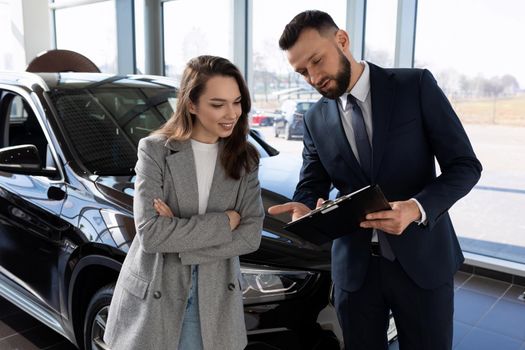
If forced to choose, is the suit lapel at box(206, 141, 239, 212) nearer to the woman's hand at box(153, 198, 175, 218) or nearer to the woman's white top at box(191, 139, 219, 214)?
the woman's white top at box(191, 139, 219, 214)

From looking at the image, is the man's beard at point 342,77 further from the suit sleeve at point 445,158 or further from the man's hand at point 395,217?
the man's hand at point 395,217

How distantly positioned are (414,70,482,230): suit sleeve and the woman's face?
54 centimetres

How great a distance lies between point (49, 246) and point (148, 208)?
105cm

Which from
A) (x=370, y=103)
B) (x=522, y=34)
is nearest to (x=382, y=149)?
(x=370, y=103)

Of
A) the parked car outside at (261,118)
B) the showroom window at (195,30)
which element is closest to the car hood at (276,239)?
the parked car outside at (261,118)

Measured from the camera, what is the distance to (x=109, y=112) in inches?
102

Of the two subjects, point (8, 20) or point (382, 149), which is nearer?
point (382, 149)

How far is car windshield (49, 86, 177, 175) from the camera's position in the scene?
2309mm

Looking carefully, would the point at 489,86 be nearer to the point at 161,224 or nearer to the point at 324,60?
the point at 324,60

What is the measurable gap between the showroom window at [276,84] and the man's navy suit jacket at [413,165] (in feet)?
10.9

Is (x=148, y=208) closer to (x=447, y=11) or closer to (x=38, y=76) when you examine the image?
(x=38, y=76)

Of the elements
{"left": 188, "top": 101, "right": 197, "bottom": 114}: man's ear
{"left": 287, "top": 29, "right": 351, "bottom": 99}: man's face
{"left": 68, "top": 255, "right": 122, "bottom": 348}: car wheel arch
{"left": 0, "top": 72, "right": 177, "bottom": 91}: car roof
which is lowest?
{"left": 68, "top": 255, "right": 122, "bottom": 348}: car wheel arch

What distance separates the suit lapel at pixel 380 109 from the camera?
4.54 ft

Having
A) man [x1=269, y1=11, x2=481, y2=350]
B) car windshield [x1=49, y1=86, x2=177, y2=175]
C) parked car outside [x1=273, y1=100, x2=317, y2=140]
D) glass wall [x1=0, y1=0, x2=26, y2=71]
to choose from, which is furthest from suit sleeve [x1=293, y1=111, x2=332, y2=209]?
glass wall [x1=0, y1=0, x2=26, y2=71]
